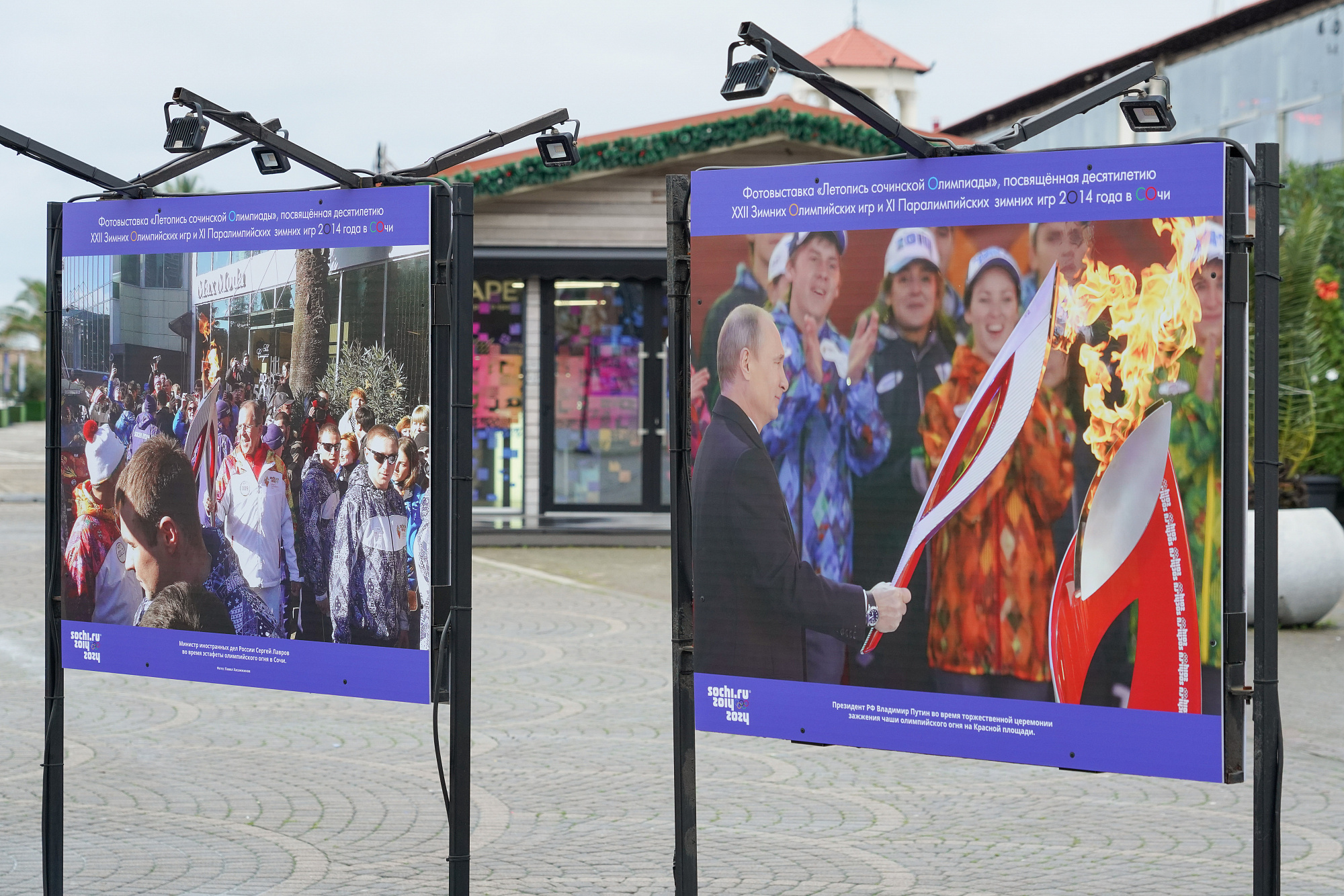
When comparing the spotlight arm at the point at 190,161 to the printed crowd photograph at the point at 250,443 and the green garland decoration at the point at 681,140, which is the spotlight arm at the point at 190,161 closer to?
the printed crowd photograph at the point at 250,443

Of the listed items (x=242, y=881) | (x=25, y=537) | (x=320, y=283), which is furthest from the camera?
(x=25, y=537)

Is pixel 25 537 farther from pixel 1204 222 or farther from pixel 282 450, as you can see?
pixel 1204 222

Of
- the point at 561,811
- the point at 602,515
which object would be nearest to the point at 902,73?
the point at 602,515

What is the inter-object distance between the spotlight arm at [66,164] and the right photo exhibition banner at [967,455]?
6.42 feet

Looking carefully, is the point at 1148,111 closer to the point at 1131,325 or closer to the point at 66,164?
the point at 1131,325

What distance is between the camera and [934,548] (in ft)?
12.9

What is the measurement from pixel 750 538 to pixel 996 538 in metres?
0.68

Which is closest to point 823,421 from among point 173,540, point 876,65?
point 173,540

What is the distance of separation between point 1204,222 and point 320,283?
2.48 meters

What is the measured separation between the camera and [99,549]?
16.5 ft

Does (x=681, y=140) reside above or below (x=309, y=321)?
above

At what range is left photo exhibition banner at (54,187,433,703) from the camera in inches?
172

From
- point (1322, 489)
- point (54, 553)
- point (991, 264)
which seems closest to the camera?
point (991, 264)

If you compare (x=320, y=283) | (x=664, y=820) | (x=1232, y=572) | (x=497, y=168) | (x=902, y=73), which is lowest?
(x=664, y=820)
